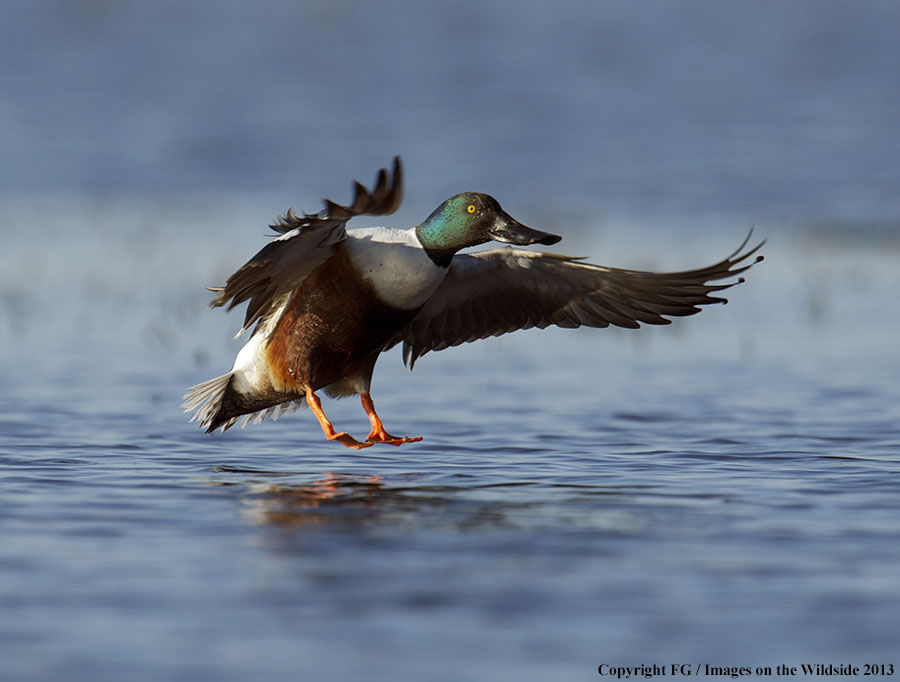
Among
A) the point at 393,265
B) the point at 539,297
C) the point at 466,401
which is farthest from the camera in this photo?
the point at 466,401

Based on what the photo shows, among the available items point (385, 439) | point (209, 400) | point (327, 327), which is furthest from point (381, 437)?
point (209, 400)

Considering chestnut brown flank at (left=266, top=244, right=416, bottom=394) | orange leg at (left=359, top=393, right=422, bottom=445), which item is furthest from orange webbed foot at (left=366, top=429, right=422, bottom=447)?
chestnut brown flank at (left=266, top=244, right=416, bottom=394)

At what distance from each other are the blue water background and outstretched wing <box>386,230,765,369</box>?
580mm

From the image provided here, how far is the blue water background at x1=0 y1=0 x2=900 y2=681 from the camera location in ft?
14.4

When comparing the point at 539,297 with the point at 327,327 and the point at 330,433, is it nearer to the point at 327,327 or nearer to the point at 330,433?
the point at 327,327

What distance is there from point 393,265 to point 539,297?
4.02 ft

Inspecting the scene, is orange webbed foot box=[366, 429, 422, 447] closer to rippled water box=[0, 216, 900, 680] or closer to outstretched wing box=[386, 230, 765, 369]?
rippled water box=[0, 216, 900, 680]

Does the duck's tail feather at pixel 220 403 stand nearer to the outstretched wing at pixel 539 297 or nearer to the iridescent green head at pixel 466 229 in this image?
the outstretched wing at pixel 539 297

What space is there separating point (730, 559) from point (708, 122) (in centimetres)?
1773

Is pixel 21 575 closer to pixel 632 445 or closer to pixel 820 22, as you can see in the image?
pixel 632 445

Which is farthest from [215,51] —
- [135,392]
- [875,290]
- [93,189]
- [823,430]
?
[823,430]

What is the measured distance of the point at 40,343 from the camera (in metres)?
10.4

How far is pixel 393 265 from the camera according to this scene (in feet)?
22.1

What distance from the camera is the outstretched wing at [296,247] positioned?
18.5 ft
